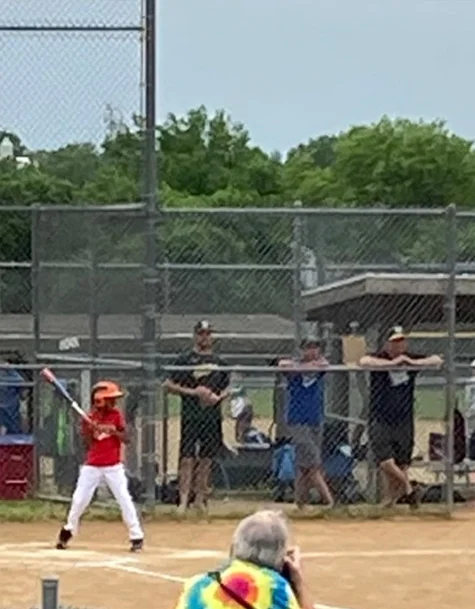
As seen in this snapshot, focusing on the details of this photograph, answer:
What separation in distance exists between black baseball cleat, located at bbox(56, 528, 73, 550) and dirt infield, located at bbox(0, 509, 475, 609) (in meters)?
0.09

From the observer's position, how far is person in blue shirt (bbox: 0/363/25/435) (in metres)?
18.8

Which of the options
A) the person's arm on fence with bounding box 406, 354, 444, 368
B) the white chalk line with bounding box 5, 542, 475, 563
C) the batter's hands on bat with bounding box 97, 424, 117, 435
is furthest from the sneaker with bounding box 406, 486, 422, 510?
the batter's hands on bat with bounding box 97, 424, 117, 435

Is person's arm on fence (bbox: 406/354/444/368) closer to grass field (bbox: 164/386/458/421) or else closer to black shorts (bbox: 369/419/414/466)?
black shorts (bbox: 369/419/414/466)

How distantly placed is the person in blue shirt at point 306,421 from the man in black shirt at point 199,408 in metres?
0.62

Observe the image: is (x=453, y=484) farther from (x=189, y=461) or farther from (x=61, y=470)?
(x=61, y=470)

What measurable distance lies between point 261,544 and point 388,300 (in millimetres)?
12303

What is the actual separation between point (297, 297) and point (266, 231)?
8.02 ft

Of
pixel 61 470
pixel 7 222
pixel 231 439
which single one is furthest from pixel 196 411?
pixel 7 222

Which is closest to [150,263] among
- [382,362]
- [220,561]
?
[382,362]

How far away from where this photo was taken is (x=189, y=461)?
17094 millimetres

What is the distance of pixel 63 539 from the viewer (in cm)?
1464

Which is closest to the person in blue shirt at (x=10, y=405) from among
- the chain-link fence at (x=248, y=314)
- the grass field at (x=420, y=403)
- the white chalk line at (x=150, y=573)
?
the chain-link fence at (x=248, y=314)

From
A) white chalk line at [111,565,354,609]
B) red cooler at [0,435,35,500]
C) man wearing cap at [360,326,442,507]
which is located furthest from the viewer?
red cooler at [0,435,35,500]

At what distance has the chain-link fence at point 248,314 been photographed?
17453 millimetres
